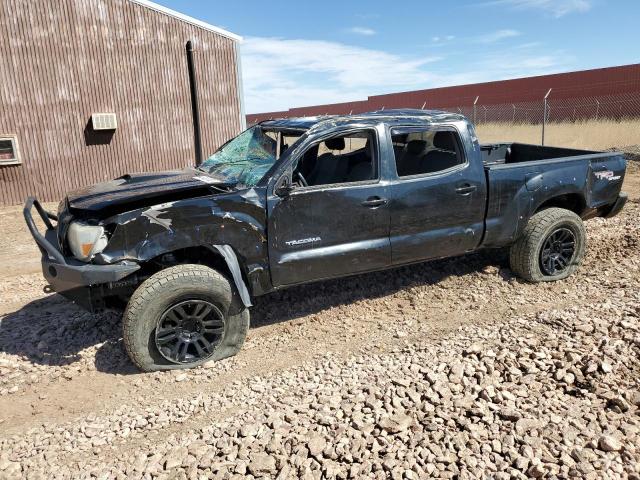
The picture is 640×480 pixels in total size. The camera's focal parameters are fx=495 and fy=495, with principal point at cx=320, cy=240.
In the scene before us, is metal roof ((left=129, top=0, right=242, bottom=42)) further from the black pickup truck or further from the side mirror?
the side mirror

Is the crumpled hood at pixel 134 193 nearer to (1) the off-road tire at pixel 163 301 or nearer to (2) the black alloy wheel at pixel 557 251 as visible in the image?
(1) the off-road tire at pixel 163 301

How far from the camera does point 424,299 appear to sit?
522 cm

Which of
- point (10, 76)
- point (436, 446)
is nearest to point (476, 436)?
point (436, 446)

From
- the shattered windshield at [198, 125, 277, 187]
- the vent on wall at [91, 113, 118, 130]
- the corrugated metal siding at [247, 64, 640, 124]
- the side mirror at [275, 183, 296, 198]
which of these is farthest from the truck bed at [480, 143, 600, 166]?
the corrugated metal siding at [247, 64, 640, 124]

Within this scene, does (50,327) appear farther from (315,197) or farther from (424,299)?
(424,299)

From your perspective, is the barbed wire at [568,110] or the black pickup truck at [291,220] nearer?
the black pickup truck at [291,220]

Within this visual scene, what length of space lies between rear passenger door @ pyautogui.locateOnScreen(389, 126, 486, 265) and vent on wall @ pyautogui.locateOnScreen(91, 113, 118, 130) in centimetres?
983

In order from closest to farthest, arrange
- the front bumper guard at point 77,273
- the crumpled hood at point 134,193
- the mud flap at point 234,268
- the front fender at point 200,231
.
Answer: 1. the front bumper guard at point 77,273
2. the front fender at point 200,231
3. the crumpled hood at point 134,193
4. the mud flap at point 234,268

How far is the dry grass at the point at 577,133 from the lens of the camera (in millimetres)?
18659

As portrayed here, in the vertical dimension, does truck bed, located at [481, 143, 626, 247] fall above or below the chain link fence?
below

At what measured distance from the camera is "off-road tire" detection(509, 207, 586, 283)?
5273 millimetres

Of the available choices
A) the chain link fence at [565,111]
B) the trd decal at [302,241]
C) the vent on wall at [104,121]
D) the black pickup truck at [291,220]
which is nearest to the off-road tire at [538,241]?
the black pickup truck at [291,220]

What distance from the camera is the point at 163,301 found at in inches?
148

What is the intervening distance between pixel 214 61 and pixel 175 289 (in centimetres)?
1122
